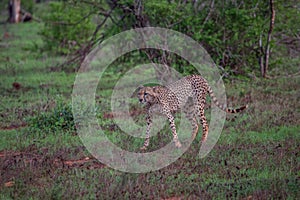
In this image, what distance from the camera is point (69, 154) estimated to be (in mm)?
9758

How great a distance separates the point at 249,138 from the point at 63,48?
13486mm

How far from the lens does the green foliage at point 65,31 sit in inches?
838

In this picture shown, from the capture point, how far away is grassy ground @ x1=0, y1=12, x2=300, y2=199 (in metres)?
7.66

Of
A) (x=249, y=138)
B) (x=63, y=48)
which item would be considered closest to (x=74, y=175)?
(x=249, y=138)

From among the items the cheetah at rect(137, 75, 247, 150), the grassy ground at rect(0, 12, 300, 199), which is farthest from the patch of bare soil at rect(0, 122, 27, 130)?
the cheetah at rect(137, 75, 247, 150)

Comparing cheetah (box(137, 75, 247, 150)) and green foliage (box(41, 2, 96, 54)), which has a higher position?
cheetah (box(137, 75, 247, 150))

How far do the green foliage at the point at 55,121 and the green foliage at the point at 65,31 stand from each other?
32.6 ft

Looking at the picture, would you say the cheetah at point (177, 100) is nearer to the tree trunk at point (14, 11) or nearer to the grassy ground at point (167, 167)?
the grassy ground at point (167, 167)

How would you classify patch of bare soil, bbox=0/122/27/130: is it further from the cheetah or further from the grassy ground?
the cheetah

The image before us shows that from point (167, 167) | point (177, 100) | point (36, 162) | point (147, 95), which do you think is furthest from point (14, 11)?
point (167, 167)

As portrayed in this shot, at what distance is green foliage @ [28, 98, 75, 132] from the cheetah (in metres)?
1.82

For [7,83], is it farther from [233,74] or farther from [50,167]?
[50,167]

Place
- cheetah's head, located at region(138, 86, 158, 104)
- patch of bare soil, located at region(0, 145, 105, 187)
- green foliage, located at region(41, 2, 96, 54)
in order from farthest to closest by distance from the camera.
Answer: green foliage, located at region(41, 2, 96, 54) < cheetah's head, located at region(138, 86, 158, 104) < patch of bare soil, located at region(0, 145, 105, 187)

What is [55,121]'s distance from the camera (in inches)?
455
